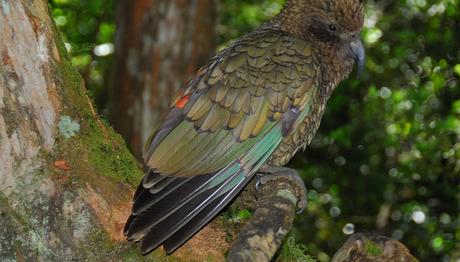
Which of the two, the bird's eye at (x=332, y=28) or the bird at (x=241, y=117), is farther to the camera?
the bird's eye at (x=332, y=28)

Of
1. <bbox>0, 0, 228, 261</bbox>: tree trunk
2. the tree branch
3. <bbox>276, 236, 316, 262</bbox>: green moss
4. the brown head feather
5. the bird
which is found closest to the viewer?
the tree branch

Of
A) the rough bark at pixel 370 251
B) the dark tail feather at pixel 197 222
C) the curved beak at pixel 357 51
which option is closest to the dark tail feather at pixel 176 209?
the dark tail feather at pixel 197 222

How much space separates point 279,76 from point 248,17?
5.56 metres

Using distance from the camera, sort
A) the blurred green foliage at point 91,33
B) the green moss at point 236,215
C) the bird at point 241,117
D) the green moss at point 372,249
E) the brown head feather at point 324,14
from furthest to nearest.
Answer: the blurred green foliage at point 91,33 → the brown head feather at point 324,14 → the green moss at point 236,215 → the green moss at point 372,249 → the bird at point 241,117

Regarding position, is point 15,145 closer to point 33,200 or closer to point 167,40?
point 33,200

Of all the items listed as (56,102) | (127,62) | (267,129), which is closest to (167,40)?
(127,62)

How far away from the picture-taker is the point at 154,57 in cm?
665

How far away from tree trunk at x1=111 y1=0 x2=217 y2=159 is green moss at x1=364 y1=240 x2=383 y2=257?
344 centimetres

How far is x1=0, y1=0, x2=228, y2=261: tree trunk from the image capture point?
10.4ft

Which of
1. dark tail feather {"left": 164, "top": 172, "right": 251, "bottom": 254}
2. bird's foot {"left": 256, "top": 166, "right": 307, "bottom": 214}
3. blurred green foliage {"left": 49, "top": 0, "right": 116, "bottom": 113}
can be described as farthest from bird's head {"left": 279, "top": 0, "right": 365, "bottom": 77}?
blurred green foliage {"left": 49, "top": 0, "right": 116, "bottom": 113}

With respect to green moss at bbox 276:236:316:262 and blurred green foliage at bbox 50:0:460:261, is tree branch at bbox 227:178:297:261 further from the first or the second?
blurred green foliage at bbox 50:0:460:261

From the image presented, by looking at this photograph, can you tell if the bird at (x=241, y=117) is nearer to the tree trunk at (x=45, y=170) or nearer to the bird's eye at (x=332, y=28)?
the bird's eye at (x=332, y=28)

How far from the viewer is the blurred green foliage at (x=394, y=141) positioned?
6656mm

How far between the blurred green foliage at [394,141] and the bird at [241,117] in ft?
6.85
